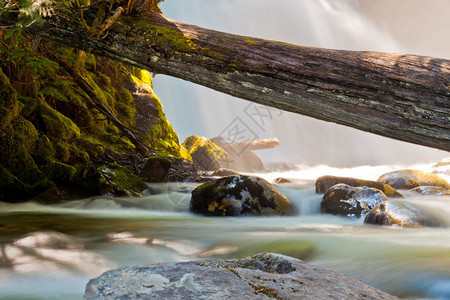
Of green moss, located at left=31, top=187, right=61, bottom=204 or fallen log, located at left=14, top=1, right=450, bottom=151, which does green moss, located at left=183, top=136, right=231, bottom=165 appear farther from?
fallen log, located at left=14, top=1, right=450, bottom=151

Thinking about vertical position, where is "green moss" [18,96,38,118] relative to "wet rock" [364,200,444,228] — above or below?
above

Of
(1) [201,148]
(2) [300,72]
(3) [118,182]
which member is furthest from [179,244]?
(1) [201,148]

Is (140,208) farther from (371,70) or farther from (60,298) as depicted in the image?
(371,70)

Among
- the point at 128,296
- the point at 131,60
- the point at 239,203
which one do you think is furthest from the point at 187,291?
the point at 239,203

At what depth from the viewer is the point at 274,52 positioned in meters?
3.20

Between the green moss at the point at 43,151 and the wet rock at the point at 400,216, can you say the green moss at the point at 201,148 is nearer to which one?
the green moss at the point at 43,151

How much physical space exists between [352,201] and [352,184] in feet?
6.85

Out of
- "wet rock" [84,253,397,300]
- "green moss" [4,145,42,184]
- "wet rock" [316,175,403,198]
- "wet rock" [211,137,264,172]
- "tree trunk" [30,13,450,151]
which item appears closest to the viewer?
"wet rock" [84,253,397,300]

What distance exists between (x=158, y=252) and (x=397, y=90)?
10.3 feet

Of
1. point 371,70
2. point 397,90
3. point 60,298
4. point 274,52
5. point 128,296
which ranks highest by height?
point 274,52

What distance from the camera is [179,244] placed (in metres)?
4.40

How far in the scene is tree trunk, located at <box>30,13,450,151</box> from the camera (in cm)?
279

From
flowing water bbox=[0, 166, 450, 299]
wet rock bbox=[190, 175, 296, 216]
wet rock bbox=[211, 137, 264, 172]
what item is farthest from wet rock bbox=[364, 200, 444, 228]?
wet rock bbox=[211, 137, 264, 172]

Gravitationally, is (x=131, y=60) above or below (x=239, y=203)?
above
